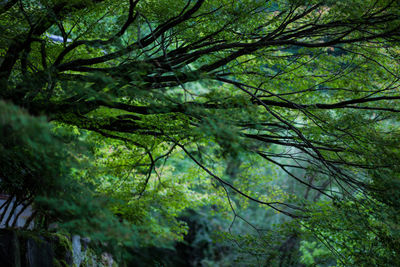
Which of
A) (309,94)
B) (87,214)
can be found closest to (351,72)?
(309,94)

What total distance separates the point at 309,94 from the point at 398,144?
1.42 metres

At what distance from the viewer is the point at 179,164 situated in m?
12.2

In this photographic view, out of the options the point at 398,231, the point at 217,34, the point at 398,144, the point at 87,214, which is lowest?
the point at 87,214

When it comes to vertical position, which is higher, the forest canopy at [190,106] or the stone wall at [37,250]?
the forest canopy at [190,106]

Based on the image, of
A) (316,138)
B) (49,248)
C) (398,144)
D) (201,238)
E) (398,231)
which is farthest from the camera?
(201,238)

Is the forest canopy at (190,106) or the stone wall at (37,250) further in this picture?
the stone wall at (37,250)

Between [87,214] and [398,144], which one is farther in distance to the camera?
[398,144]

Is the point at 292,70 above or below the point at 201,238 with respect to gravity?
above

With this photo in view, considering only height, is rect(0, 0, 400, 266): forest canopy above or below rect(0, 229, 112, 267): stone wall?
above

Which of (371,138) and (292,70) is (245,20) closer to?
(292,70)

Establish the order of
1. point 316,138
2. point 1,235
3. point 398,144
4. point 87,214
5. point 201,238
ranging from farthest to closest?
point 201,238 → point 316,138 → point 1,235 → point 398,144 → point 87,214

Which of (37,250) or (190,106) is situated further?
(37,250)

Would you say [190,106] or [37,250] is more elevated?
[190,106]

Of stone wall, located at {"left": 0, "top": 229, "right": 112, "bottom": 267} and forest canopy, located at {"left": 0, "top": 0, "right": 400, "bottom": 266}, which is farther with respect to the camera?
stone wall, located at {"left": 0, "top": 229, "right": 112, "bottom": 267}
